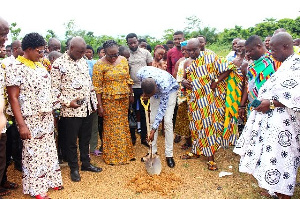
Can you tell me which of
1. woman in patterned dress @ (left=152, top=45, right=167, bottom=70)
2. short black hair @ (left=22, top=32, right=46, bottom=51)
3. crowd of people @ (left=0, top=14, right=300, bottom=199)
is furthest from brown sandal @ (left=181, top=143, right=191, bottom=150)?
short black hair @ (left=22, top=32, right=46, bottom=51)

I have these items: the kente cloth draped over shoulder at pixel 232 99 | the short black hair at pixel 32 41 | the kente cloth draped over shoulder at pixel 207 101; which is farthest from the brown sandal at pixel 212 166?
the short black hair at pixel 32 41

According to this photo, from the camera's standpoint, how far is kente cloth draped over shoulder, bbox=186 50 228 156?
444 cm

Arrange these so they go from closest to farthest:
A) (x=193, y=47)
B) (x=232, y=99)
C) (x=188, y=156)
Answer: (x=193, y=47) → (x=232, y=99) → (x=188, y=156)

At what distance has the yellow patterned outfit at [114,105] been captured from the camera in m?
4.54

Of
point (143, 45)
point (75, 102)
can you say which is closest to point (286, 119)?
point (75, 102)

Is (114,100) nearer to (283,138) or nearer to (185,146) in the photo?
(185,146)

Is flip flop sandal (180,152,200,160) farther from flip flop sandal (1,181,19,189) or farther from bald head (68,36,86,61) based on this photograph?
flip flop sandal (1,181,19,189)

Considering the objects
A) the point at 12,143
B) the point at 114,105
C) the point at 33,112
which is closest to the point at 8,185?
the point at 12,143

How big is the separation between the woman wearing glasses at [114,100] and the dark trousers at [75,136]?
1.29 ft

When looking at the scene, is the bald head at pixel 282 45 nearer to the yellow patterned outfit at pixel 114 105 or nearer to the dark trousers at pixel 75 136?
the yellow patterned outfit at pixel 114 105

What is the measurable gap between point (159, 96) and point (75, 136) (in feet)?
4.51

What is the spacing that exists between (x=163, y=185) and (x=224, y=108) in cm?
155

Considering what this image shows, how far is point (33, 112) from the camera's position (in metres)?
3.44

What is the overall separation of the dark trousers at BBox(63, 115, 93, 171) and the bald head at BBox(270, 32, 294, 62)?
261cm
